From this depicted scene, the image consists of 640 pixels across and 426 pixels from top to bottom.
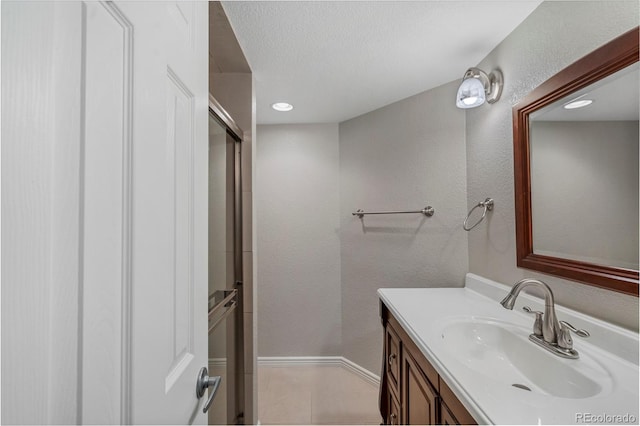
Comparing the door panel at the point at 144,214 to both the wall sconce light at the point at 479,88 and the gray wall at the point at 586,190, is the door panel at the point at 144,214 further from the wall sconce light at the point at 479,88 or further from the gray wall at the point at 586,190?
the wall sconce light at the point at 479,88

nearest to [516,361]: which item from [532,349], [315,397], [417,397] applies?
[532,349]

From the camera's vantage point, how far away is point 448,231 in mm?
1840

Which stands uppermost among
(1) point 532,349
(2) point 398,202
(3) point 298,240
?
(2) point 398,202

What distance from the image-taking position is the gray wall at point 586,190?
0.85 meters

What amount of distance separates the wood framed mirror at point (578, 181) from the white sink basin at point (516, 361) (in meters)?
0.29

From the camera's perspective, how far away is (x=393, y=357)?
4.67 ft

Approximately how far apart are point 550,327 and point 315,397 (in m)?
1.75

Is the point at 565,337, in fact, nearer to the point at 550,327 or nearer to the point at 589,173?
the point at 550,327

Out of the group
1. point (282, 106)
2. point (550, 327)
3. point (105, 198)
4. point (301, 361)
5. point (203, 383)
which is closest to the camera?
point (105, 198)

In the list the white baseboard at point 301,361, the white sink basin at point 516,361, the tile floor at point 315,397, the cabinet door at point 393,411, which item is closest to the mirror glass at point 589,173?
the white sink basin at point 516,361

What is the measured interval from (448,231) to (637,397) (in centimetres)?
123

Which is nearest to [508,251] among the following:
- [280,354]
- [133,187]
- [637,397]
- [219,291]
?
[637,397]

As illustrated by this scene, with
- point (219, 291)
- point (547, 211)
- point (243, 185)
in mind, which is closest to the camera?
point (547, 211)

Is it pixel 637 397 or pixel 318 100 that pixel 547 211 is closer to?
pixel 637 397
